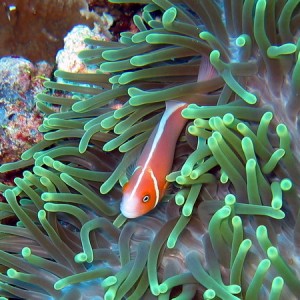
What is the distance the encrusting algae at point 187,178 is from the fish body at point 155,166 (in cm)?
7

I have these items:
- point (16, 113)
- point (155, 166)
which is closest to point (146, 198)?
point (155, 166)

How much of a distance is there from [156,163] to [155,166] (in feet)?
0.05

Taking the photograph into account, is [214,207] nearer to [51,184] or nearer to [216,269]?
[216,269]

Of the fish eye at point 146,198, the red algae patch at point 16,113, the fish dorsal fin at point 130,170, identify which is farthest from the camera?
the red algae patch at point 16,113

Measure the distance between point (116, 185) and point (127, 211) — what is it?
35 centimetres

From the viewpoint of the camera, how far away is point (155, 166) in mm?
2047

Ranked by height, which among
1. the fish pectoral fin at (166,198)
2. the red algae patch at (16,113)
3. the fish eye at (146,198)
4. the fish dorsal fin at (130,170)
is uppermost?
the red algae patch at (16,113)

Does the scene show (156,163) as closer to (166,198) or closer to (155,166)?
(155,166)

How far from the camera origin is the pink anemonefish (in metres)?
1.99

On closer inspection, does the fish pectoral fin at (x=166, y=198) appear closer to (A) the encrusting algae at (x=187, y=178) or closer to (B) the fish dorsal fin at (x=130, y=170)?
(A) the encrusting algae at (x=187, y=178)

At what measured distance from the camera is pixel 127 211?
198cm

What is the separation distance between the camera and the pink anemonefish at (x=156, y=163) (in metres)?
1.99

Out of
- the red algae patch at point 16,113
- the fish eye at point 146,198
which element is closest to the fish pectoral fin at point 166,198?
the fish eye at point 146,198

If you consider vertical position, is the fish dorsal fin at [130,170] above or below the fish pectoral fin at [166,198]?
above
